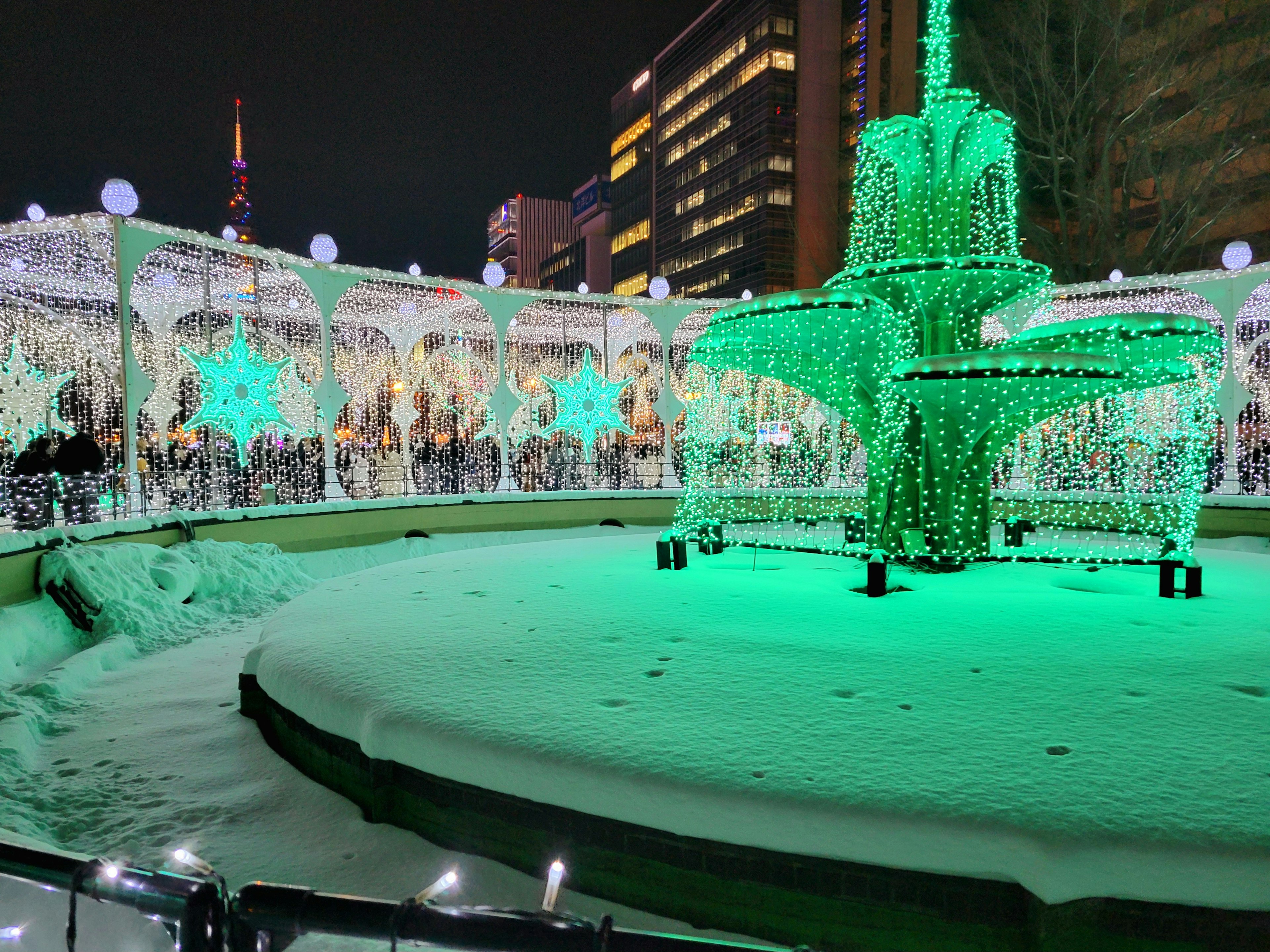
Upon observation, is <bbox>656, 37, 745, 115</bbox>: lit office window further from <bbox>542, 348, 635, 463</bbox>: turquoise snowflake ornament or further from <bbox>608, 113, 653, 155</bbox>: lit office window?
<bbox>542, 348, 635, 463</bbox>: turquoise snowflake ornament

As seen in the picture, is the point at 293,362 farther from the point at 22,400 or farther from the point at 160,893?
the point at 160,893

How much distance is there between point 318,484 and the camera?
1507cm

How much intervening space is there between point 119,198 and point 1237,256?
65.1 ft

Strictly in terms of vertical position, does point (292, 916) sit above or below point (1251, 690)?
above

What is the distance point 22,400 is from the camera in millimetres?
16188

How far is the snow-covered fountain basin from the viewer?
275 cm

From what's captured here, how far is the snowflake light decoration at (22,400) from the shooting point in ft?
52.4

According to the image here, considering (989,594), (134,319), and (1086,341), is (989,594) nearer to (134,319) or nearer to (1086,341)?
(1086,341)

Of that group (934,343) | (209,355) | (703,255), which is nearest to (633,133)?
(703,255)

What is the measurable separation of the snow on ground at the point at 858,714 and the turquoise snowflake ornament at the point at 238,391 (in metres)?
7.27

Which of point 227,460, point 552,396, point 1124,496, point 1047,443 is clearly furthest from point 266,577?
point 1047,443

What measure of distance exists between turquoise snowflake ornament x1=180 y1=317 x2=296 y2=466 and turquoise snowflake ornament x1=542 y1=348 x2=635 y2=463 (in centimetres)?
687

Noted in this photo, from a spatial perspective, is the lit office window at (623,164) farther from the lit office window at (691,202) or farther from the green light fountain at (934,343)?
the green light fountain at (934,343)

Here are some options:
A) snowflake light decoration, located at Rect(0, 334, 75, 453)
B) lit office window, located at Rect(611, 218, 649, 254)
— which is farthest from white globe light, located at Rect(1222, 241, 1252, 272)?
lit office window, located at Rect(611, 218, 649, 254)
